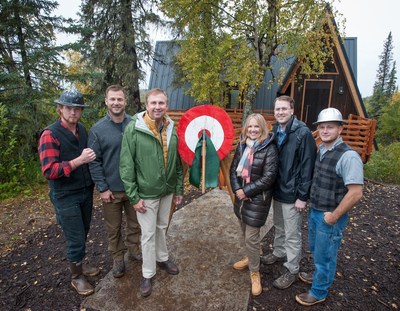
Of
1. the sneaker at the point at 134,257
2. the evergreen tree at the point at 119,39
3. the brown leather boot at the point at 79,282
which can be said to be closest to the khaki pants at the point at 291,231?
the sneaker at the point at 134,257

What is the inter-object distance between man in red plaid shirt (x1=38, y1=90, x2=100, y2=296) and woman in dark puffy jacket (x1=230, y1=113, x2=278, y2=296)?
1562mm

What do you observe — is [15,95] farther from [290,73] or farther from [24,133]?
[290,73]

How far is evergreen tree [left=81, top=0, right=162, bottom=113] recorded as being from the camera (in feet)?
35.0

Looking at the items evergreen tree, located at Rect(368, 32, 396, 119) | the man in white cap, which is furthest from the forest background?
evergreen tree, located at Rect(368, 32, 396, 119)

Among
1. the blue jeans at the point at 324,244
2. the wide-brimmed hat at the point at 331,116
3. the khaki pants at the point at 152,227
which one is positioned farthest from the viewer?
the khaki pants at the point at 152,227

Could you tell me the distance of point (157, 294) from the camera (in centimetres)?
291

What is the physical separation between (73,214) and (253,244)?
76.9 inches

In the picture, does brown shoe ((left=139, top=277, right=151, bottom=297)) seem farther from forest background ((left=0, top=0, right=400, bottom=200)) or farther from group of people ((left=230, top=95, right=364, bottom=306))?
forest background ((left=0, top=0, right=400, bottom=200))

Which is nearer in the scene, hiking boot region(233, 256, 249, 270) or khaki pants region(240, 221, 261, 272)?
khaki pants region(240, 221, 261, 272)

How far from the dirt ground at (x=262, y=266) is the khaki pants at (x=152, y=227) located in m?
0.80

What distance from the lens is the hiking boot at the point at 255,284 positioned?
2889 mm

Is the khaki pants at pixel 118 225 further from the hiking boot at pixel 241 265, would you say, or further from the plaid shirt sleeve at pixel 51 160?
the hiking boot at pixel 241 265

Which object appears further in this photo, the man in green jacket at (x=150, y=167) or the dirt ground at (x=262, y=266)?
the dirt ground at (x=262, y=266)

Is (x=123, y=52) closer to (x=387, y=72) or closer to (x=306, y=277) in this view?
(x=306, y=277)
